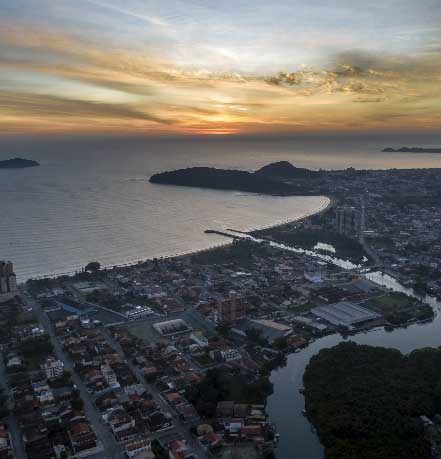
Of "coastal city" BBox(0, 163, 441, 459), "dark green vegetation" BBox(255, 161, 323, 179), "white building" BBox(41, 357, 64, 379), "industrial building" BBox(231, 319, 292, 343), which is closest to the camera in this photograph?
"coastal city" BBox(0, 163, 441, 459)

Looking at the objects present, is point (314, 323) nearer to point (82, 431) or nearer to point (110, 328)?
point (110, 328)

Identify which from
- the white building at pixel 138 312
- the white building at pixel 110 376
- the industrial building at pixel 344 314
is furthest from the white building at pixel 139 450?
the industrial building at pixel 344 314

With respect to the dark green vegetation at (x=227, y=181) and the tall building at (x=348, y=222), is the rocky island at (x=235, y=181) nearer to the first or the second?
the dark green vegetation at (x=227, y=181)

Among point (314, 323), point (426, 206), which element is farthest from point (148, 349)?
point (426, 206)

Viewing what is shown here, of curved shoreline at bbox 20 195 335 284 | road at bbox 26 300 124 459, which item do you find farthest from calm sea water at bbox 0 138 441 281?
road at bbox 26 300 124 459

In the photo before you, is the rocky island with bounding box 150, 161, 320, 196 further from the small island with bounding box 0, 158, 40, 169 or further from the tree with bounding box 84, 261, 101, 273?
the tree with bounding box 84, 261, 101, 273

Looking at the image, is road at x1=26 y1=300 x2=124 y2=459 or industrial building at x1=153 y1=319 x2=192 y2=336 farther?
industrial building at x1=153 y1=319 x2=192 y2=336

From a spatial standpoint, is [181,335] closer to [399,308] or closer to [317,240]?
[399,308]

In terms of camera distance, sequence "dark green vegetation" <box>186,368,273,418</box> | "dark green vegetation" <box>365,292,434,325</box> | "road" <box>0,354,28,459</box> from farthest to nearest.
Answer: "dark green vegetation" <box>365,292,434,325</box> → "dark green vegetation" <box>186,368,273,418</box> → "road" <box>0,354,28,459</box>
